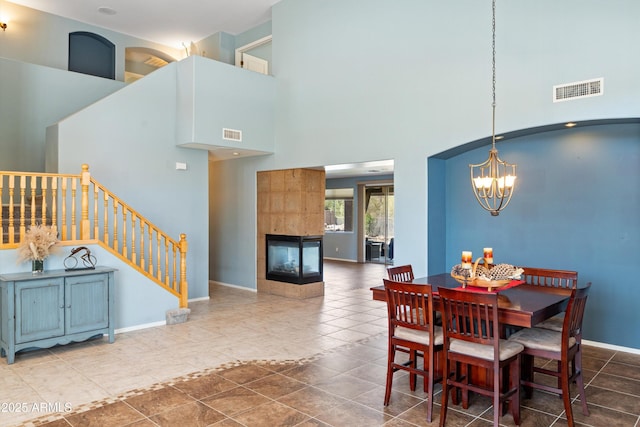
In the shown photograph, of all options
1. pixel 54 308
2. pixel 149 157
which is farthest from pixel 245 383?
pixel 149 157

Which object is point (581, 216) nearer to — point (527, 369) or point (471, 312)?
point (527, 369)

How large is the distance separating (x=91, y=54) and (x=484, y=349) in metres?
9.57

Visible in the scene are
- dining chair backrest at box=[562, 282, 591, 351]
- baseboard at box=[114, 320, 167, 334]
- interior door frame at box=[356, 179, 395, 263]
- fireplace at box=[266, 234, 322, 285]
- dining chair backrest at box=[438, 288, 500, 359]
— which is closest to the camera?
dining chair backrest at box=[438, 288, 500, 359]

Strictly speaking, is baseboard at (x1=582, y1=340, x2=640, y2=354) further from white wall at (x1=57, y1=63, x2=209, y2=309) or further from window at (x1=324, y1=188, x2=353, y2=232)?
window at (x1=324, y1=188, x2=353, y2=232)

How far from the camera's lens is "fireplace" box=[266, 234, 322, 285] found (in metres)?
7.67

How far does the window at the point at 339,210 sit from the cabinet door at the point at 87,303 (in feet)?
29.4

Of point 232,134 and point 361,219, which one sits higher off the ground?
point 232,134

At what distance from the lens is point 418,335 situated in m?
3.41

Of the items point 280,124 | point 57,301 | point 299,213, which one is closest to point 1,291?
point 57,301

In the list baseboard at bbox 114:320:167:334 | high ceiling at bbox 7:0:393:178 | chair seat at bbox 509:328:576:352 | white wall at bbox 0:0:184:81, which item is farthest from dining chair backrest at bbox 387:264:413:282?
white wall at bbox 0:0:184:81

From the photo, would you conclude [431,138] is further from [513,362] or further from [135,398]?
[135,398]

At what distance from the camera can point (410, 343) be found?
344 centimetres

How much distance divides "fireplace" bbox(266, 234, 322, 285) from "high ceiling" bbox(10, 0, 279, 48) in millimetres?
4349

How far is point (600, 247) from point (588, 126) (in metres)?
1.39
